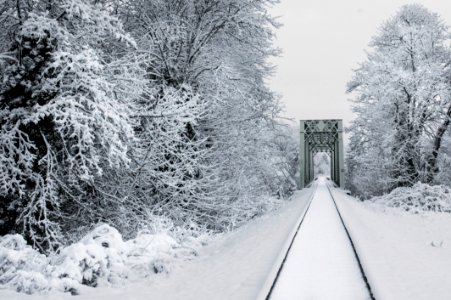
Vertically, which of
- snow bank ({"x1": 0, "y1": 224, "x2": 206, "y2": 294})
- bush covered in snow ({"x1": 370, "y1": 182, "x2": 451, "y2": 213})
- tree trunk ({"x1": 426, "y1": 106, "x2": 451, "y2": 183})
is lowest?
bush covered in snow ({"x1": 370, "y1": 182, "x2": 451, "y2": 213})

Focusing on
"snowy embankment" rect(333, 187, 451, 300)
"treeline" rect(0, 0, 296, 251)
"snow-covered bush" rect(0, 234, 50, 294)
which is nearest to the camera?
"snow-covered bush" rect(0, 234, 50, 294)

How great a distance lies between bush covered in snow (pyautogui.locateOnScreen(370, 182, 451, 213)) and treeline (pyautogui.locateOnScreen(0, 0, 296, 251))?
611 centimetres

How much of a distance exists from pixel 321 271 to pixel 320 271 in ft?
0.04

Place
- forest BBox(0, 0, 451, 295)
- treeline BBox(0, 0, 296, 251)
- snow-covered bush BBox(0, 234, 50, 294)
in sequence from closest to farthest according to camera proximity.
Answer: snow-covered bush BBox(0, 234, 50, 294) < forest BBox(0, 0, 451, 295) < treeline BBox(0, 0, 296, 251)

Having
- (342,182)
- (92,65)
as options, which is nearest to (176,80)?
(92,65)

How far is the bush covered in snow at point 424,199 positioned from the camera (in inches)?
559

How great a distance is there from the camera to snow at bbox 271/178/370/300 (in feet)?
14.2

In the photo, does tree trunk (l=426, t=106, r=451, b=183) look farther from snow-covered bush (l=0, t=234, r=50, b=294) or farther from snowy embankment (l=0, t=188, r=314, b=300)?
snow-covered bush (l=0, t=234, r=50, b=294)

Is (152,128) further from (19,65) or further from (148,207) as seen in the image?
→ (19,65)

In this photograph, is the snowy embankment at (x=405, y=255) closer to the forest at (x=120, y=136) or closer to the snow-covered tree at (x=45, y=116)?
the forest at (x=120, y=136)

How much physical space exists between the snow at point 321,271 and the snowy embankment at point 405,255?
0.62ft

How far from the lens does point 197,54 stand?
11.8 meters

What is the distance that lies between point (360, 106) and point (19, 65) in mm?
22435

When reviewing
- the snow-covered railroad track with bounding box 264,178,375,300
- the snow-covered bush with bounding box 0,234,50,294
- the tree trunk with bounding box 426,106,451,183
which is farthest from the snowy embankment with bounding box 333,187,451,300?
the tree trunk with bounding box 426,106,451,183
